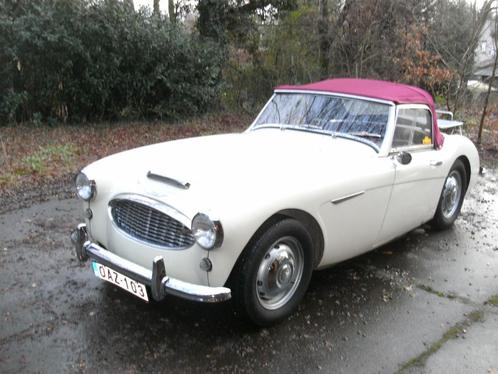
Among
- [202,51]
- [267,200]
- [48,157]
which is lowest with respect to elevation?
[48,157]

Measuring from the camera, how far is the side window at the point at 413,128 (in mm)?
4312

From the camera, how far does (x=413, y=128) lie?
4512 millimetres

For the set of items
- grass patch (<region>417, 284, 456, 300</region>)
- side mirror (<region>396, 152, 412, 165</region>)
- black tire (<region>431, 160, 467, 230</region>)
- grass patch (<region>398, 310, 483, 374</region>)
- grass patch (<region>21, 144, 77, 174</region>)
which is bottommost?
grass patch (<region>21, 144, 77, 174</region>)

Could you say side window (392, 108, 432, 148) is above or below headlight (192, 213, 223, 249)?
above

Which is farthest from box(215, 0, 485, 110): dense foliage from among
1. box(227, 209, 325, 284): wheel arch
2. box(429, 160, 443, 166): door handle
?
box(227, 209, 325, 284): wheel arch

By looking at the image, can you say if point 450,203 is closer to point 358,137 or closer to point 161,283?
point 358,137

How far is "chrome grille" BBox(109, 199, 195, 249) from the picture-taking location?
9.82 feet

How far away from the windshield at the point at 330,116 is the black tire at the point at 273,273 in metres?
1.32

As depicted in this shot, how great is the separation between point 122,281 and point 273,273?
976mm

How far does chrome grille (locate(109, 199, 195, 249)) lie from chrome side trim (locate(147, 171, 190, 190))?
20cm

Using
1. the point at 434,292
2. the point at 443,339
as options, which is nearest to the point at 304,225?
the point at 443,339

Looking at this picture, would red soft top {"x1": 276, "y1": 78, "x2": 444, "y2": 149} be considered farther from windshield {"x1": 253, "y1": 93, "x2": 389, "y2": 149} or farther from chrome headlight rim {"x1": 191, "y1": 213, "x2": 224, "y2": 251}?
chrome headlight rim {"x1": 191, "y1": 213, "x2": 224, "y2": 251}

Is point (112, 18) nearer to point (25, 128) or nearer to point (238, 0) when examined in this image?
point (25, 128)

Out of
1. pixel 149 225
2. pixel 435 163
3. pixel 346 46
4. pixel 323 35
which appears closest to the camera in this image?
pixel 149 225
